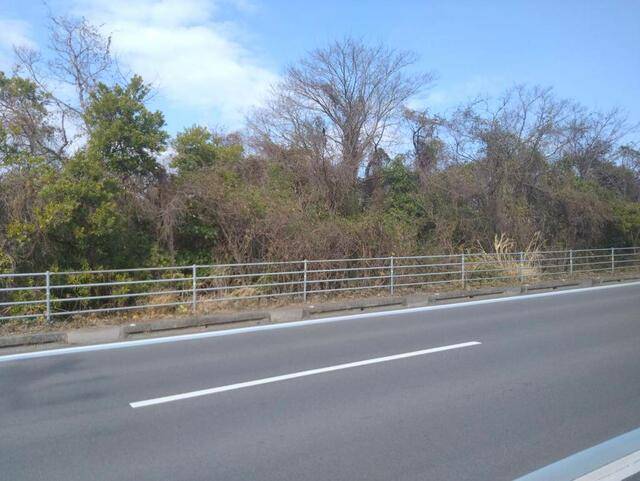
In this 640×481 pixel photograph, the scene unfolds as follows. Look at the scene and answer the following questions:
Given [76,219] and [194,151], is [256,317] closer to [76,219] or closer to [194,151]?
[76,219]

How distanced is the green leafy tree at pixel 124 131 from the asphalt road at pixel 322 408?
5516 millimetres

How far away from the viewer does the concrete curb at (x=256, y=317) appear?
878 centimetres

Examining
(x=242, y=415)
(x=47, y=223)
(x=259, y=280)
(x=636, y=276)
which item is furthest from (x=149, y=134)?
(x=636, y=276)

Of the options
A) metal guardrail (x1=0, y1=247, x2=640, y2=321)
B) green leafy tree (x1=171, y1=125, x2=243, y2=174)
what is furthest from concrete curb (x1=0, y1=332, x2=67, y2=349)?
green leafy tree (x1=171, y1=125, x2=243, y2=174)

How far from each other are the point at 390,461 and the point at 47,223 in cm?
832

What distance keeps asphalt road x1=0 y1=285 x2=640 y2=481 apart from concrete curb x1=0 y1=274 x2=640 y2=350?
102cm

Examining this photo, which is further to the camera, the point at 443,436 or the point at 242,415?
the point at 242,415

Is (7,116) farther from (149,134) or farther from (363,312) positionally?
(363,312)

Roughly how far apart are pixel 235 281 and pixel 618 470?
9.99 meters

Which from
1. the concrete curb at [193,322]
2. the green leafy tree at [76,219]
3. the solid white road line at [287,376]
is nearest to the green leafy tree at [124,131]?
the green leafy tree at [76,219]

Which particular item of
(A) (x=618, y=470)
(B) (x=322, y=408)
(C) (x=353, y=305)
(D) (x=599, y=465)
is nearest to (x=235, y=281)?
(C) (x=353, y=305)

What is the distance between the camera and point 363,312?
12094 millimetres

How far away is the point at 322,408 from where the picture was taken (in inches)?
214

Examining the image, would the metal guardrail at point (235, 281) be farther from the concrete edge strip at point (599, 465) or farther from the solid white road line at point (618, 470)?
the solid white road line at point (618, 470)
